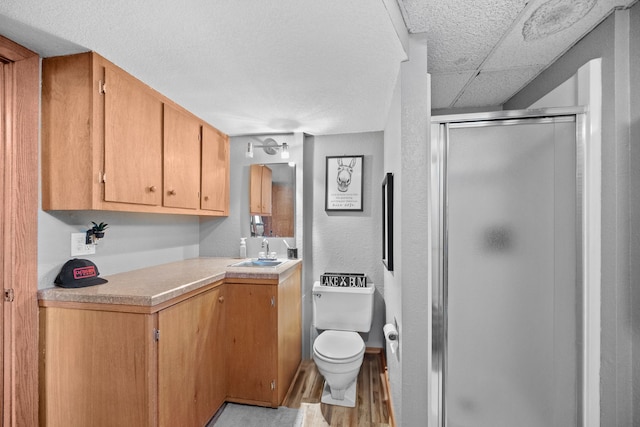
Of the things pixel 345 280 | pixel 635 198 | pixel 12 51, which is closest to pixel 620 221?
pixel 635 198

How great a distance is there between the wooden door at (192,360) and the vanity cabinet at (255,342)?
0.08m

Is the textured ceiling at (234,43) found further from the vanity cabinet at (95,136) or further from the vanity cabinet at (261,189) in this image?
the vanity cabinet at (261,189)

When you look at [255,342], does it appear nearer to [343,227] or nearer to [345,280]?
→ [345,280]

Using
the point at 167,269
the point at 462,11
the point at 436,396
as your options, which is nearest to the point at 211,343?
the point at 167,269

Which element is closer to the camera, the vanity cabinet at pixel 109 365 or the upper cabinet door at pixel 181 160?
the vanity cabinet at pixel 109 365

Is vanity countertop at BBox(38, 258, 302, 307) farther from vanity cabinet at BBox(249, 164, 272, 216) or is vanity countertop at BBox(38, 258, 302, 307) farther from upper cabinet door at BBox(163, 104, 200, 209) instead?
vanity cabinet at BBox(249, 164, 272, 216)

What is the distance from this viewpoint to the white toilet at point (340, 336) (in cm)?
192

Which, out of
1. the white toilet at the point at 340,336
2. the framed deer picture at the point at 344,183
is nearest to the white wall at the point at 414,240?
the white toilet at the point at 340,336

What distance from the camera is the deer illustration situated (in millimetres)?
2686

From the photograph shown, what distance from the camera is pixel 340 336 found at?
2.24 metres

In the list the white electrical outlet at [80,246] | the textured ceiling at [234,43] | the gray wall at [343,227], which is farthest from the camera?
the gray wall at [343,227]

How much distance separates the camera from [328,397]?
204cm

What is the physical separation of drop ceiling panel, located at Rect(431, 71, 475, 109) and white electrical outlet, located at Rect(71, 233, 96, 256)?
8.05 feet

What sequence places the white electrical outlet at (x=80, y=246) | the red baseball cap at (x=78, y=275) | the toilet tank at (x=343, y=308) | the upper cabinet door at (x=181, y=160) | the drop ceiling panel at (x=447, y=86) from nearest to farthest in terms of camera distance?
the red baseball cap at (x=78, y=275) → the white electrical outlet at (x=80, y=246) → the drop ceiling panel at (x=447, y=86) → the upper cabinet door at (x=181, y=160) → the toilet tank at (x=343, y=308)
